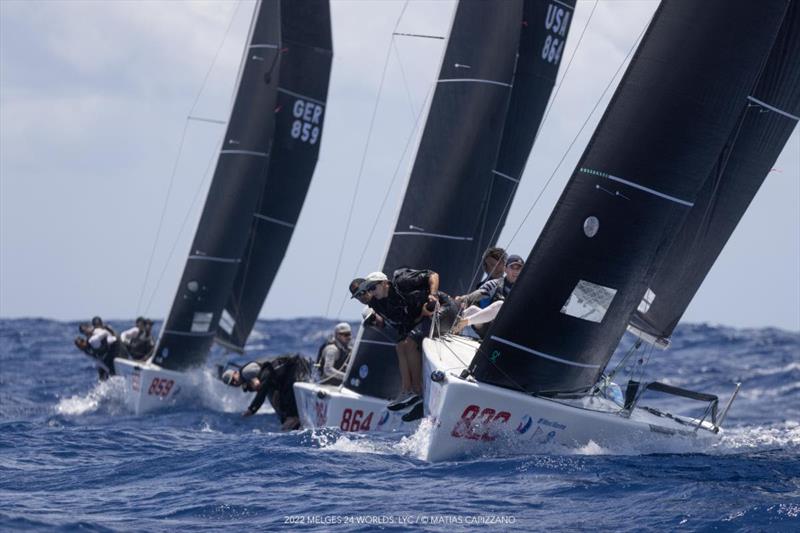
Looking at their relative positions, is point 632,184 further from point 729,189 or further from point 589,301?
point 729,189

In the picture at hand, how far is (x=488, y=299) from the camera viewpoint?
1084 cm

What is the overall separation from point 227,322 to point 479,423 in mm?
12212

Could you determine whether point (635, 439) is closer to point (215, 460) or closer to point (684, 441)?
point (684, 441)

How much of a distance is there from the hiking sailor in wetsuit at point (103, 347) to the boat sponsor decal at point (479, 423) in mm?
11607

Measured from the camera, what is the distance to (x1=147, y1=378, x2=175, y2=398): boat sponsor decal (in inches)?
738

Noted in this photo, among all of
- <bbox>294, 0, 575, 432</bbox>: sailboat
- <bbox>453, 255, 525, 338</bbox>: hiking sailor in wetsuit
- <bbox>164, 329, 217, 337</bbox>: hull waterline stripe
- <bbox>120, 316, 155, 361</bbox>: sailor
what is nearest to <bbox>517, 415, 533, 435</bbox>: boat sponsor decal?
<bbox>453, 255, 525, 338</bbox>: hiking sailor in wetsuit

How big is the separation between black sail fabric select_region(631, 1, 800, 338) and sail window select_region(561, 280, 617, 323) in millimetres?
1682

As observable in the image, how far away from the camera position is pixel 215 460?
10.2 meters

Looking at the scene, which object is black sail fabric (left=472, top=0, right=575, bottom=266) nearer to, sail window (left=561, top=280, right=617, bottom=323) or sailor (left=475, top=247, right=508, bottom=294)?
sailor (left=475, top=247, right=508, bottom=294)

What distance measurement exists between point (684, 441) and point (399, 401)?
8.24ft

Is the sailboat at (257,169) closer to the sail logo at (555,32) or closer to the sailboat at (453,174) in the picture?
the sail logo at (555,32)

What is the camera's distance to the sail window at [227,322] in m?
21.0

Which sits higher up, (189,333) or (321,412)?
(321,412)

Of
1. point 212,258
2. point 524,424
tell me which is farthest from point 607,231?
point 212,258
